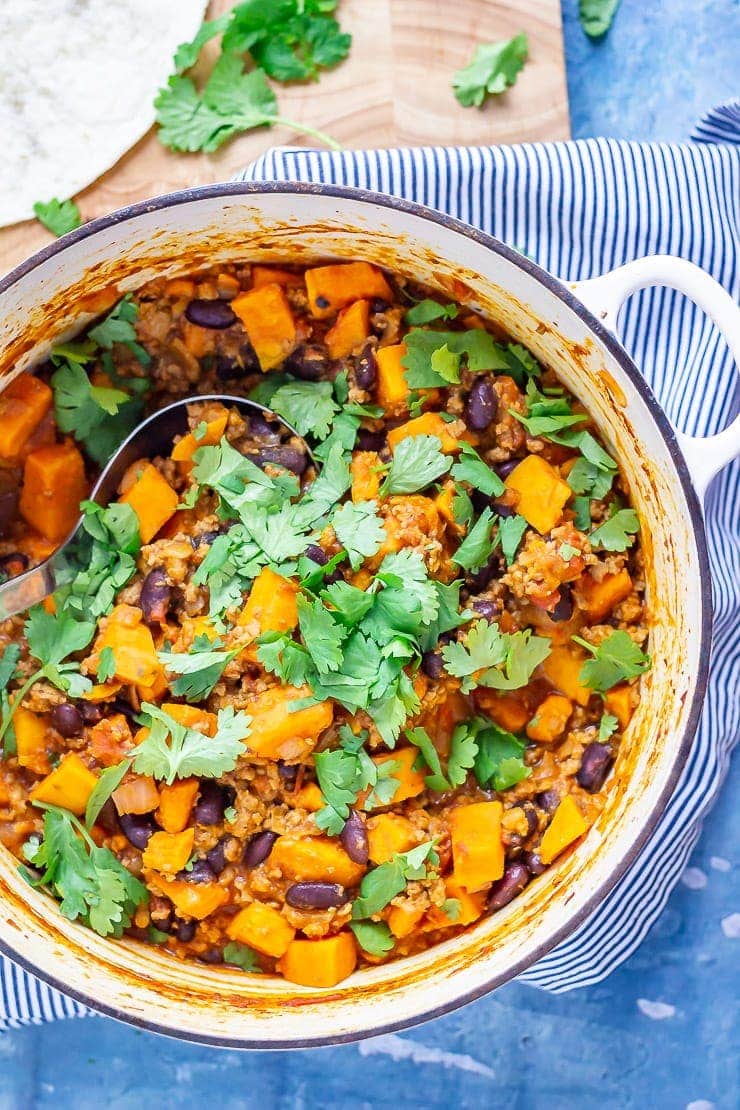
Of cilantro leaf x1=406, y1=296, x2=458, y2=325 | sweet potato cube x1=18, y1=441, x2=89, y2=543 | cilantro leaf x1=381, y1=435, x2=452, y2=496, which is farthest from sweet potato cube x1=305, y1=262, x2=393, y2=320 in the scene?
sweet potato cube x1=18, y1=441, x2=89, y2=543

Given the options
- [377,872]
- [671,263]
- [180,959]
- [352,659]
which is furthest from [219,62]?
[180,959]

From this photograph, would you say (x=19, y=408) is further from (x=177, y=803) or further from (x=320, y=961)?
(x=320, y=961)

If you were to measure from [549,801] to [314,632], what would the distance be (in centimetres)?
79

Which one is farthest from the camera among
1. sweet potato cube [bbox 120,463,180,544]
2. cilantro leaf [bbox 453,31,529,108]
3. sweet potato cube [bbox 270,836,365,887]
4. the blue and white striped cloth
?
cilantro leaf [bbox 453,31,529,108]

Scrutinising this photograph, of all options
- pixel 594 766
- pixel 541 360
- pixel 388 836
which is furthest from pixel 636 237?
pixel 388 836

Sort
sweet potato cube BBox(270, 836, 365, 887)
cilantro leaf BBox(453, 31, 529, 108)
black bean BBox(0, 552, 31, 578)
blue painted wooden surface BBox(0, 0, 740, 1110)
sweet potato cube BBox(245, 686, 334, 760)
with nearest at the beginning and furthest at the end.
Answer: sweet potato cube BBox(245, 686, 334, 760)
sweet potato cube BBox(270, 836, 365, 887)
black bean BBox(0, 552, 31, 578)
cilantro leaf BBox(453, 31, 529, 108)
blue painted wooden surface BBox(0, 0, 740, 1110)

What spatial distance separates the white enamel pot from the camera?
2469 millimetres

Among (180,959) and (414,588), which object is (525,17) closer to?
(414,588)

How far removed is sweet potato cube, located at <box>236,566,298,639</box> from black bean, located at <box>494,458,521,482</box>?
0.60 meters

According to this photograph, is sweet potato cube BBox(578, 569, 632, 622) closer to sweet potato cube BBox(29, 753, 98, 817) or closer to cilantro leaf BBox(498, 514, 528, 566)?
cilantro leaf BBox(498, 514, 528, 566)

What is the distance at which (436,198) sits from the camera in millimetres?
3191

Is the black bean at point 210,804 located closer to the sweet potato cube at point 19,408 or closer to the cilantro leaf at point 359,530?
the cilantro leaf at point 359,530

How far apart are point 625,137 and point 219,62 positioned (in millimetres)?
1304

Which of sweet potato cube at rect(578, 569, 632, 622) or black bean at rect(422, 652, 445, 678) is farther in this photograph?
sweet potato cube at rect(578, 569, 632, 622)
